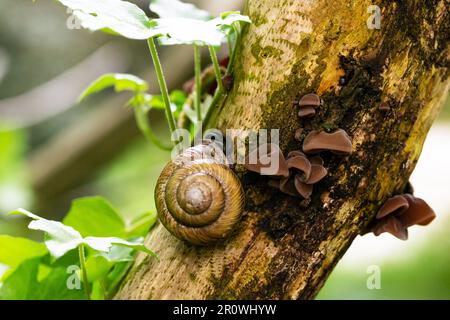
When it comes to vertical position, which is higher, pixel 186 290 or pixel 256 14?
pixel 256 14

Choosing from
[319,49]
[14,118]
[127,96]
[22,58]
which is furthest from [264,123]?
[22,58]

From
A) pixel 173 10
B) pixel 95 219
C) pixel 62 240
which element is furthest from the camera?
pixel 95 219

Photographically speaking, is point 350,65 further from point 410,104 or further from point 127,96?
point 127,96

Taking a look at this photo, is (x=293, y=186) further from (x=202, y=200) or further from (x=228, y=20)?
(x=228, y=20)

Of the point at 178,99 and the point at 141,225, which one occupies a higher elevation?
the point at 178,99

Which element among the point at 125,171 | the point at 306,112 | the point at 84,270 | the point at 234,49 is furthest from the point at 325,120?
the point at 125,171

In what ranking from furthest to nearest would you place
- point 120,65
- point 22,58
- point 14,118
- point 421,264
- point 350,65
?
point 22,58 → point 120,65 → point 14,118 → point 421,264 → point 350,65
